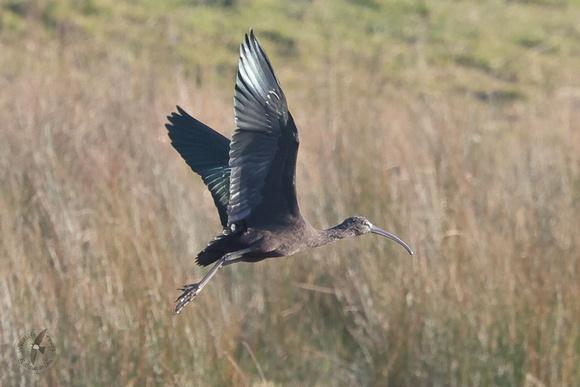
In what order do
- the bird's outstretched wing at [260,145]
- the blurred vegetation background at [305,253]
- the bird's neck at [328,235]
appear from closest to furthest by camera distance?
the bird's outstretched wing at [260,145] < the bird's neck at [328,235] < the blurred vegetation background at [305,253]

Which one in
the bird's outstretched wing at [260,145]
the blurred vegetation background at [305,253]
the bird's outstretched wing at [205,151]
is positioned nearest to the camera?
the bird's outstretched wing at [260,145]

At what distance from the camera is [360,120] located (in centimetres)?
519

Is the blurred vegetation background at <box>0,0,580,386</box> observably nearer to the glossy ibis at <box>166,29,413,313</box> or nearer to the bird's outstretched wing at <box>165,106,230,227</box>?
the bird's outstretched wing at <box>165,106,230,227</box>

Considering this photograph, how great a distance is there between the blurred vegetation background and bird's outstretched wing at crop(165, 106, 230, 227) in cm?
73

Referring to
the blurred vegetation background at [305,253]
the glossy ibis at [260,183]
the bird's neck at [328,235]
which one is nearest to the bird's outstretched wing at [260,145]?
the glossy ibis at [260,183]

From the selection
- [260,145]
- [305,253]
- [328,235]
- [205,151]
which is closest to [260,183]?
[260,145]

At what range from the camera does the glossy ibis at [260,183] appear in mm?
2451

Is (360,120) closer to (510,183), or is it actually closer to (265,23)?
(510,183)

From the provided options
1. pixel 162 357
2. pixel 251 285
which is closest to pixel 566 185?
pixel 251 285

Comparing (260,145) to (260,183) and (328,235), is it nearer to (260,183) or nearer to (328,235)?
(260,183)

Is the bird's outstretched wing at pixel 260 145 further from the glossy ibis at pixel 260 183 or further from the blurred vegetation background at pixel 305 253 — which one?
the blurred vegetation background at pixel 305 253

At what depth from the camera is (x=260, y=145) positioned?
100 inches

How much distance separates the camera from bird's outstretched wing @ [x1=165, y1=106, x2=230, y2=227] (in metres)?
3.07

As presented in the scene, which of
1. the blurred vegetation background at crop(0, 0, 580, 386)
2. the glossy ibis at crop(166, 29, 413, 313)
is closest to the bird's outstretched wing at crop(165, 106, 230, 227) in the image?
the glossy ibis at crop(166, 29, 413, 313)
